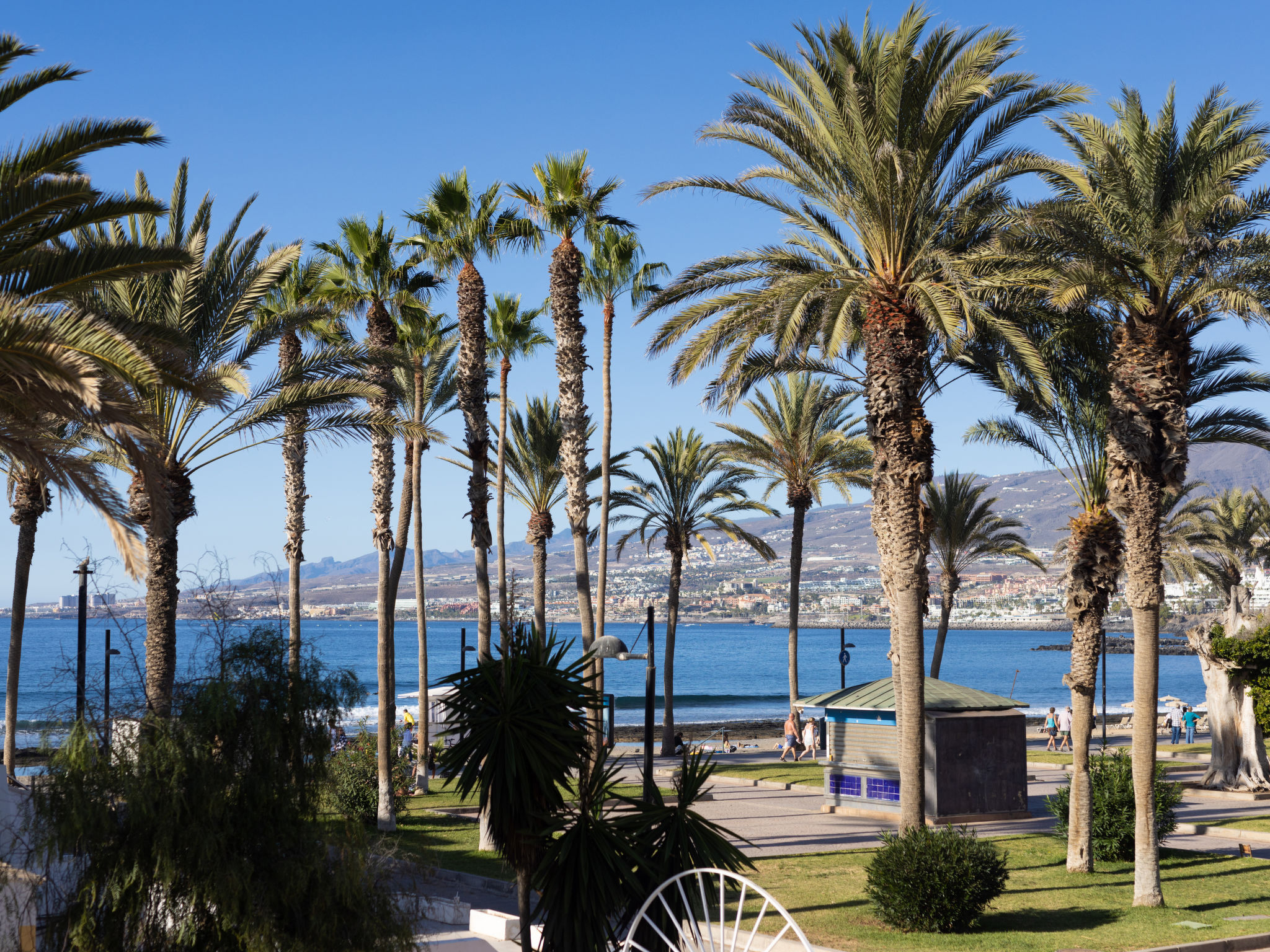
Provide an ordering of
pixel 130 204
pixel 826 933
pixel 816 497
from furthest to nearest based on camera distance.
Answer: pixel 816 497
pixel 826 933
pixel 130 204

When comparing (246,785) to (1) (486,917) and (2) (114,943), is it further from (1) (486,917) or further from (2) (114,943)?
(1) (486,917)

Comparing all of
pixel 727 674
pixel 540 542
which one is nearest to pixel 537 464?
pixel 540 542

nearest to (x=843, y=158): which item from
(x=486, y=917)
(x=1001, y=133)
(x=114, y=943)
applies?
(x=1001, y=133)

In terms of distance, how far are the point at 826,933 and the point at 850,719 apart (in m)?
11.0

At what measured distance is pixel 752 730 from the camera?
53.0 m

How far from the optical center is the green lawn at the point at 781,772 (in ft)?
96.5

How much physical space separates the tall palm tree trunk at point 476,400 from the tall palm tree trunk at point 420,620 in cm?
681

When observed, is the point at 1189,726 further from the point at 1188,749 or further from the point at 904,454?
the point at 904,454

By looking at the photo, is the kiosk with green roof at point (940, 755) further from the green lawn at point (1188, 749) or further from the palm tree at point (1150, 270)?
the green lawn at point (1188, 749)

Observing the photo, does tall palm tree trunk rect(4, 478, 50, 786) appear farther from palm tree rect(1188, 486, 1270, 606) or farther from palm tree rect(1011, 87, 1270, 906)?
palm tree rect(1188, 486, 1270, 606)

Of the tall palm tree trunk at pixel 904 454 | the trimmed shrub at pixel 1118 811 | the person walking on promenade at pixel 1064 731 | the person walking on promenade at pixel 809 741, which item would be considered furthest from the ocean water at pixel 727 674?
the tall palm tree trunk at pixel 904 454

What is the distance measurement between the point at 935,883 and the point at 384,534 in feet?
50.2

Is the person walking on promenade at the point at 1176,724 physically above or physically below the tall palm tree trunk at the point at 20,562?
below

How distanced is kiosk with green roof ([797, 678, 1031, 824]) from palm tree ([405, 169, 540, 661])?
8237 mm
